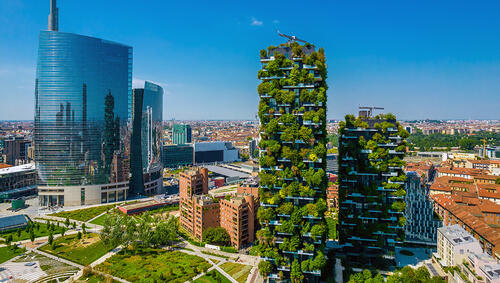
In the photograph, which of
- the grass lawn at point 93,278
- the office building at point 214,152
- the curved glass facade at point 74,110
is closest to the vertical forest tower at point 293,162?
the grass lawn at point 93,278

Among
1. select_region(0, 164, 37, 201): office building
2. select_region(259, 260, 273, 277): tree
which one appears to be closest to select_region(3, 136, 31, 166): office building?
select_region(0, 164, 37, 201): office building

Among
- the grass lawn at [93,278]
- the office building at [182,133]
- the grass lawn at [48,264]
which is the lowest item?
the grass lawn at [48,264]

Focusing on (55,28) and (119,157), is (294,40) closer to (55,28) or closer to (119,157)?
(119,157)

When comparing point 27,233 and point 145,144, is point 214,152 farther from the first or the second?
point 27,233

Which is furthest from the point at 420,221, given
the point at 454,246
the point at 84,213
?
the point at 84,213

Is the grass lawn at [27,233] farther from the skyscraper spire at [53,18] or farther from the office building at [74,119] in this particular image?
the skyscraper spire at [53,18]

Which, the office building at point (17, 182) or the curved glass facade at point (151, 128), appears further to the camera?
the curved glass facade at point (151, 128)
